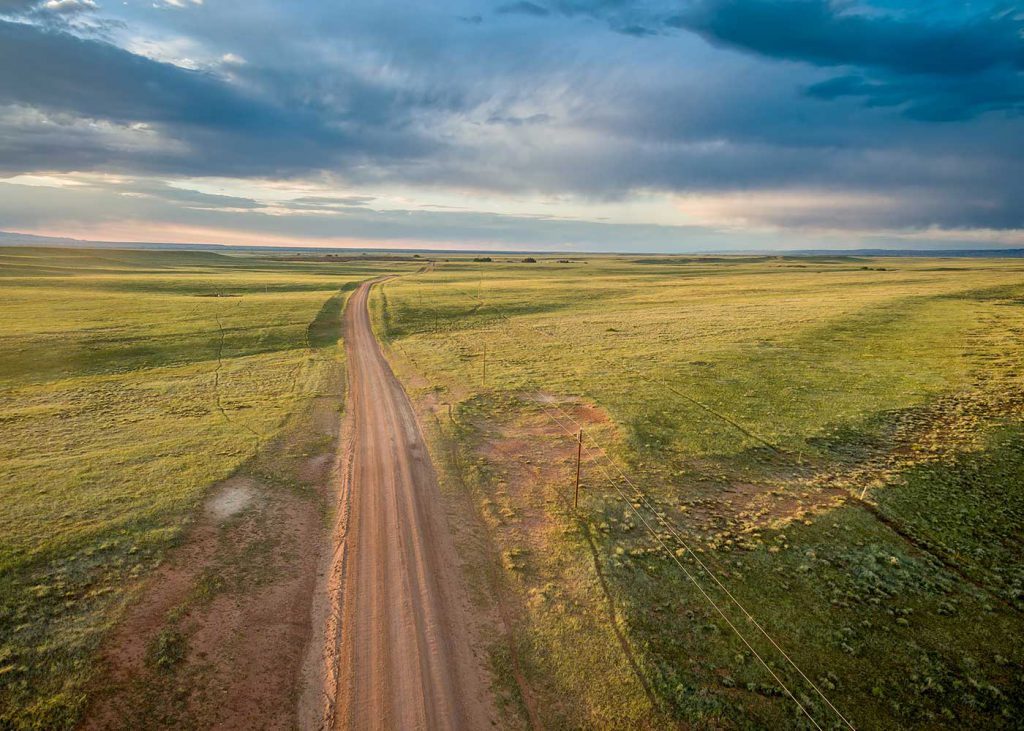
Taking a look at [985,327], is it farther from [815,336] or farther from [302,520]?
[302,520]

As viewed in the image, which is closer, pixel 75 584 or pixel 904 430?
pixel 75 584

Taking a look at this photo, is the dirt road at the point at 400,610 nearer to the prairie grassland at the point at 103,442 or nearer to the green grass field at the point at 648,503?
the green grass field at the point at 648,503

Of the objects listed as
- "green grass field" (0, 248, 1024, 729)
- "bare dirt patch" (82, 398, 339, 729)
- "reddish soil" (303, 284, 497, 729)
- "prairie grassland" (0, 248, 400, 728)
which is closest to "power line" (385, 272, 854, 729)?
"green grass field" (0, 248, 1024, 729)

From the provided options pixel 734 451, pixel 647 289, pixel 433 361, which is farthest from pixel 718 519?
pixel 647 289

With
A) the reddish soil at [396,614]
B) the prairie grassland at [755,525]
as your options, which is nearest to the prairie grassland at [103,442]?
the reddish soil at [396,614]

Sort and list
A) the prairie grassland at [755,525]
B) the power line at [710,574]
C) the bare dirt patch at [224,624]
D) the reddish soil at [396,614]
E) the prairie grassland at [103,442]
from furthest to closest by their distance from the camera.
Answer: the prairie grassland at [103,442] < the prairie grassland at [755,525] < the power line at [710,574] < the reddish soil at [396,614] < the bare dirt patch at [224,624]

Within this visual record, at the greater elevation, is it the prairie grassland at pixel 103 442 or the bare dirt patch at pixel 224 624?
the prairie grassland at pixel 103 442
